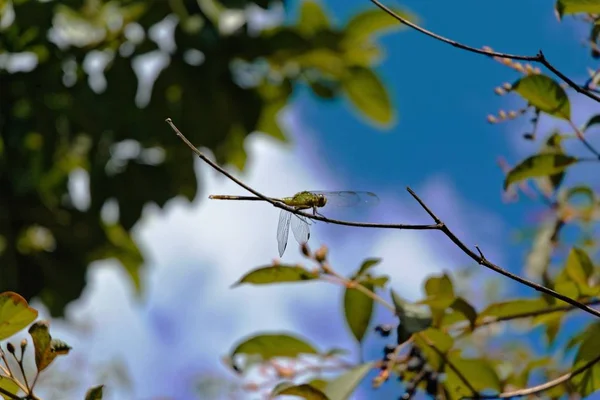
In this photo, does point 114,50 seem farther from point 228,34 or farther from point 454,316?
point 454,316

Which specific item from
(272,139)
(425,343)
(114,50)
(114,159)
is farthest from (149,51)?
(425,343)

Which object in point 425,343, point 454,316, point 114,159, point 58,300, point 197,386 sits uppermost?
point 114,159

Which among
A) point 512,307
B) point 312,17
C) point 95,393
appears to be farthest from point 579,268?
point 312,17

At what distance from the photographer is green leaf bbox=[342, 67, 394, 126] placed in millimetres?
3043

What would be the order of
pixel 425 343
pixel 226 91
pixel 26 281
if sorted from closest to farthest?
pixel 425 343 → pixel 226 91 → pixel 26 281

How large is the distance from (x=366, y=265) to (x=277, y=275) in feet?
0.53

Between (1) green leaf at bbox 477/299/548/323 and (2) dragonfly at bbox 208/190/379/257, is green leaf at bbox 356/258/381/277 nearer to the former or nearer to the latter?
(1) green leaf at bbox 477/299/548/323

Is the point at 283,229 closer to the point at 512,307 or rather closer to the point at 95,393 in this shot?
the point at 95,393

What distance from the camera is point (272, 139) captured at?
10.5ft

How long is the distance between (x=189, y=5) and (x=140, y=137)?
0.43 metres

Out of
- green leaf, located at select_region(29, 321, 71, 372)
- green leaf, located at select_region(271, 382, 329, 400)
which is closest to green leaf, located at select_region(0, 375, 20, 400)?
green leaf, located at select_region(29, 321, 71, 372)

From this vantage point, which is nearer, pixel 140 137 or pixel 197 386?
pixel 140 137

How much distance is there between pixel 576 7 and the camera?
131 cm

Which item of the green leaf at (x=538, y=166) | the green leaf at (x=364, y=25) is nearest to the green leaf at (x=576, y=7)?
the green leaf at (x=538, y=166)
